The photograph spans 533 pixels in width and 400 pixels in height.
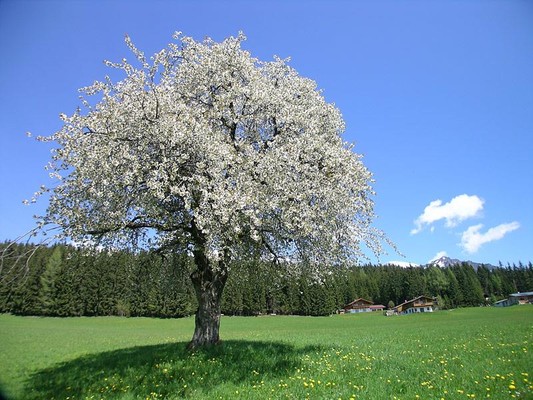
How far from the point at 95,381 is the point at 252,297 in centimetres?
10375

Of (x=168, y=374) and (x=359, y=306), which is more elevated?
(x=359, y=306)

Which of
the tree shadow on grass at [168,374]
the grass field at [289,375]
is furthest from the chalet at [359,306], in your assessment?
the tree shadow on grass at [168,374]

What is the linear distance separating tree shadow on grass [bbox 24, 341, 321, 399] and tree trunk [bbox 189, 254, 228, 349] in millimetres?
745

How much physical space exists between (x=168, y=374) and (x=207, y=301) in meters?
4.16

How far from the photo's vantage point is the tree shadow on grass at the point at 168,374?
41.9 feet

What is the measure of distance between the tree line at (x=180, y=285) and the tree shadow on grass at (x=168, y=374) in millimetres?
4295

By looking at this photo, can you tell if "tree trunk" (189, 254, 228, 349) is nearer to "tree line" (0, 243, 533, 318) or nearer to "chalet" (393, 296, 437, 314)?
"tree line" (0, 243, 533, 318)

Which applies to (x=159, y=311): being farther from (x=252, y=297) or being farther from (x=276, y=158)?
(x=276, y=158)

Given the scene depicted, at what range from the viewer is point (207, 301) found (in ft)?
57.9

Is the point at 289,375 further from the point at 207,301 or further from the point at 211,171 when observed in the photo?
the point at 211,171

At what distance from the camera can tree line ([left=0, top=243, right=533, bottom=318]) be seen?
19016 mm

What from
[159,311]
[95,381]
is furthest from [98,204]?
[159,311]

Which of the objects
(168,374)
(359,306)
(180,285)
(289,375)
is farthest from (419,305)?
(168,374)

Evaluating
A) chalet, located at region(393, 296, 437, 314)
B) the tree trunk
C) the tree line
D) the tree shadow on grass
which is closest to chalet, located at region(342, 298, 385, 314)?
the tree line
